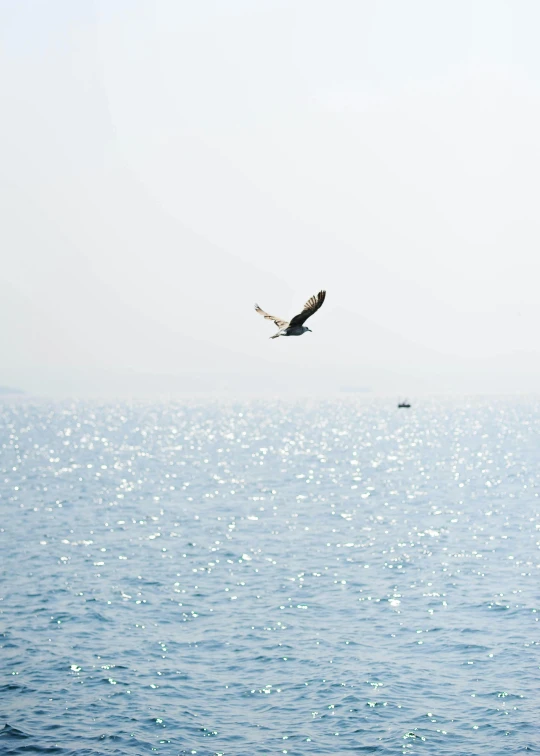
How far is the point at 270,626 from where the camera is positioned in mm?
43250

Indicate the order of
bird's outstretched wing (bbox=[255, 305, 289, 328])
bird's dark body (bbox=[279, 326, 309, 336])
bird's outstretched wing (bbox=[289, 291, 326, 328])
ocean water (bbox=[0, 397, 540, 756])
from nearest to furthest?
bird's outstretched wing (bbox=[289, 291, 326, 328]), bird's dark body (bbox=[279, 326, 309, 336]), bird's outstretched wing (bbox=[255, 305, 289, 328]), ocean water (bbox=[0, 397, 540, 756])

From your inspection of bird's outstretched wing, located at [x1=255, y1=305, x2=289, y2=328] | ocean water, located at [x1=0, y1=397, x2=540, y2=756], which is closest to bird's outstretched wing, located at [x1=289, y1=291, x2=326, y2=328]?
bird's outstretched wing, located at [x1=255, y1=305, x2=289, y2=328]

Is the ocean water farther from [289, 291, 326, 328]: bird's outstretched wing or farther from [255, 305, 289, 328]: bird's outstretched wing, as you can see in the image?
[289, 291, 326, 328]: bird's outstretched wing

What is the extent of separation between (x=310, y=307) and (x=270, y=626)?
85.5 feet

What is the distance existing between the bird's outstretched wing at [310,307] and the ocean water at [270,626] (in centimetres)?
1607

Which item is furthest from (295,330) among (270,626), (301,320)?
(270,626)

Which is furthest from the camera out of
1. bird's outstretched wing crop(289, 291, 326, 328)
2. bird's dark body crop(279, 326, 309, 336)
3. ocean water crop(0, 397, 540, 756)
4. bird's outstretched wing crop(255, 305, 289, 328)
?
ocean water crop(0, 397, 540, 756)

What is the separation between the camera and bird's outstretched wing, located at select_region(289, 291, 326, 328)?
21.3 meters

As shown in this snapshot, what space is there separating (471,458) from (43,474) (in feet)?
244

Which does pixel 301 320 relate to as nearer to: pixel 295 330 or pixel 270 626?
pixel 295 330

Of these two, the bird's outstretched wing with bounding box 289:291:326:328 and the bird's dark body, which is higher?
the bird's outstretched wing with bounding box 289:291:326:328

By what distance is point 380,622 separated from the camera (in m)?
43.8

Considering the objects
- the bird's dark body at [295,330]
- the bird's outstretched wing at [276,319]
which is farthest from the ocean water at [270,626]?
the bird's dark body at [295,330]

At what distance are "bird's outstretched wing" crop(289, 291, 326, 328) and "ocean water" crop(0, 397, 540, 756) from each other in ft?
52.7
